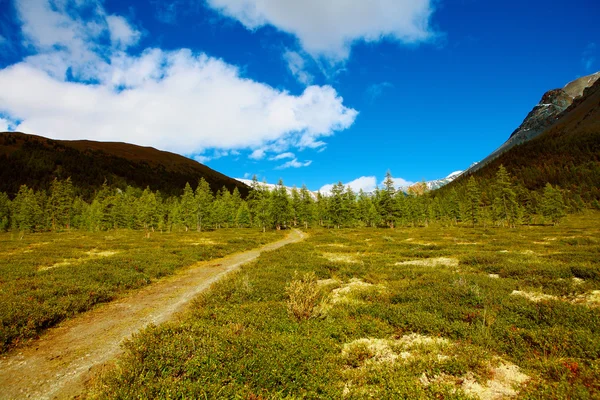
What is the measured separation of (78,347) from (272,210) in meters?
57.3

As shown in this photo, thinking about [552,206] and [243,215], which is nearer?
A: [552,206]

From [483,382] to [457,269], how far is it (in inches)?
488

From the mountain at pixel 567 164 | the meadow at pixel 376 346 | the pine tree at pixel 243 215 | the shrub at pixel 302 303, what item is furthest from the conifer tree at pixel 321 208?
the mountain at pixel 567 164

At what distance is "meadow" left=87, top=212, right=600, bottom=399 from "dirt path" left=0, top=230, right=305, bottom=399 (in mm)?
962

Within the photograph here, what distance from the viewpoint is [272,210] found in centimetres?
6512

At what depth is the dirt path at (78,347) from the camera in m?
6.11

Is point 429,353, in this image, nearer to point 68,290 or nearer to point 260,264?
point 260,264

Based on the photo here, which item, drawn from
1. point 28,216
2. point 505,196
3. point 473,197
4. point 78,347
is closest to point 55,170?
point 28,216

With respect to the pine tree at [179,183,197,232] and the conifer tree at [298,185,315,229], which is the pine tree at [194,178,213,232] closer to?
the pine tree at [179,183,197,232]

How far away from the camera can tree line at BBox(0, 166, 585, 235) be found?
67188 millimetres

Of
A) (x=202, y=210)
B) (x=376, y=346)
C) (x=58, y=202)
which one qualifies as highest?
(x=58, y=202)

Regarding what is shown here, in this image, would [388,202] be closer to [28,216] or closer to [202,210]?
[202,210]

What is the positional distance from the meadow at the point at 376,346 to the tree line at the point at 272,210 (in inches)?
2191

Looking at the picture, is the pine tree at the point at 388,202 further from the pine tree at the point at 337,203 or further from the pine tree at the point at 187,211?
the pine tree at the point at 187,211
